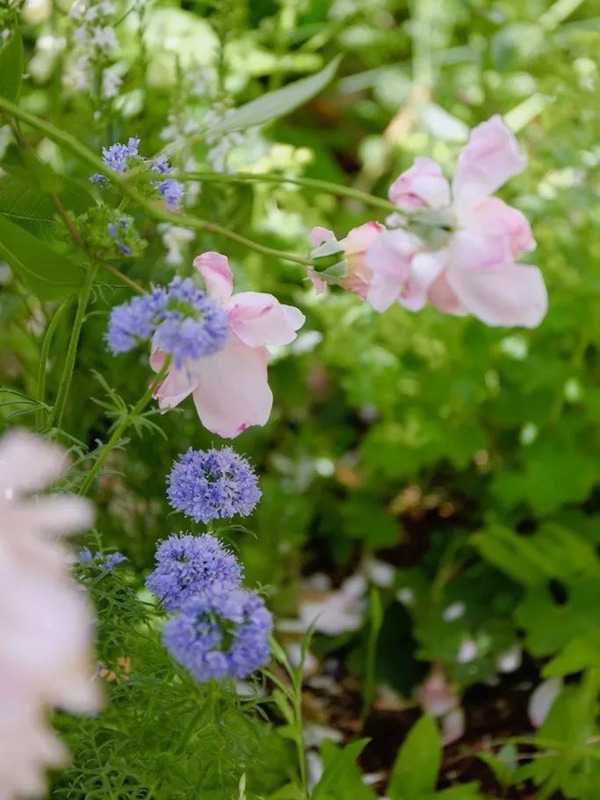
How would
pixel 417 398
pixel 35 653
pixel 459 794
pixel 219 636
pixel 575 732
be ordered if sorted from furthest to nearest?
pixel 417 398 → pixel 575 732 → pixel 459 794 → pixel 219 636 → pixel 35 653

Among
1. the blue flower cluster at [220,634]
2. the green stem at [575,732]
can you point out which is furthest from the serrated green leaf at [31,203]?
the green stem at [575,732]

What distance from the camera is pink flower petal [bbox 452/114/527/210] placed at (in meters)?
0.48

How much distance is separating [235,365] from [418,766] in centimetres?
49

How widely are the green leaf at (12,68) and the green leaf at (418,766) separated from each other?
0.60m

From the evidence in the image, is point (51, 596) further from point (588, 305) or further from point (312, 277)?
point (588, 305)

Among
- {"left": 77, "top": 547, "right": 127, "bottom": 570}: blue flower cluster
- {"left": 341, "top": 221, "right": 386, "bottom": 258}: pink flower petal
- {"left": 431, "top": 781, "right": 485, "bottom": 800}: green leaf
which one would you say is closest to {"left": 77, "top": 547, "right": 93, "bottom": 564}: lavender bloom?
{"left": 77, "top": 547, "right": 127, "bottom": 570}: blue flower cluster

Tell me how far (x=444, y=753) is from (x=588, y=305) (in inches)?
20.3

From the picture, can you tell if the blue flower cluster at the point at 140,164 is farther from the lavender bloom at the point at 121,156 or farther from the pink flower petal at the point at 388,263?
the pink flower petal at the point at 388,263

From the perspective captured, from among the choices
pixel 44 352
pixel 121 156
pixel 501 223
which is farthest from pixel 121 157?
pixel 501 223

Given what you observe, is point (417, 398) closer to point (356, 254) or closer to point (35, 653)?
point (356, 254)

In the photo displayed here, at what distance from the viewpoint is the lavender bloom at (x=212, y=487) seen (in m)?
0.55

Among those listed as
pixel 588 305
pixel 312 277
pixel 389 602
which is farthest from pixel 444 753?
pixel 312 277

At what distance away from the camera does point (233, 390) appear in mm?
526

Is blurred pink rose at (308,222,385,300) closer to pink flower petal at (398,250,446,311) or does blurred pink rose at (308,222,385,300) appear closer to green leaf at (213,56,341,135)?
pink flower petal at (398,250,446,311)
